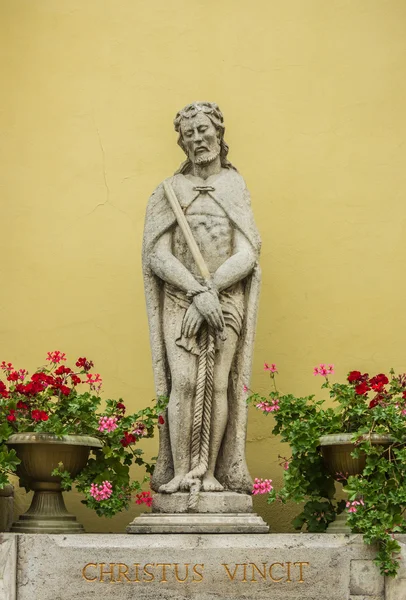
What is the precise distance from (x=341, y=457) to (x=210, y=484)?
24.3 inches

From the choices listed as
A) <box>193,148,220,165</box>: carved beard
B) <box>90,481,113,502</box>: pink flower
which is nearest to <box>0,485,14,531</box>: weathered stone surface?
<box>90,481,113,502</box>: pink flower

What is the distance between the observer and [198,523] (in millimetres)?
6352

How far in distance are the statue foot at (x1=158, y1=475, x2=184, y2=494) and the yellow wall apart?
1177 mm

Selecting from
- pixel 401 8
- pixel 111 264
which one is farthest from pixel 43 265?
pixel 401 8

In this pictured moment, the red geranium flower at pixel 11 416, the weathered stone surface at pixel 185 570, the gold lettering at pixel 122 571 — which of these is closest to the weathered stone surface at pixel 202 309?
the weathered stone surface at pixel 185 570

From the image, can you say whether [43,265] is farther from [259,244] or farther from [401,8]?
[401,8]

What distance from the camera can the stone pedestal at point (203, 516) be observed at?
635 cm

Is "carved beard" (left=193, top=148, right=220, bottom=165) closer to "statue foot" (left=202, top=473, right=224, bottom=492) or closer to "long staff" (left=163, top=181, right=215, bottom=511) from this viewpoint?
"long staff" (left=163, top=181, right=215, bottom=511)

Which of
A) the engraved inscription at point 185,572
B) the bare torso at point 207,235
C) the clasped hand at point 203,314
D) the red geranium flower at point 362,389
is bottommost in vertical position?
the engraved inscription at point 185,572

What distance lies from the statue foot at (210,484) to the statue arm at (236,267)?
880 millimetres

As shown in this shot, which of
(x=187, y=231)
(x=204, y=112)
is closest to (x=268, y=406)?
(x=187, y=231)

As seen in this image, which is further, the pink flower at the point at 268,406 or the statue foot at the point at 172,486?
the pink flower at the point at 268,406

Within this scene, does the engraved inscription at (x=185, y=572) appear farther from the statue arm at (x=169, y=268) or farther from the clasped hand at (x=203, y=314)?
the statue arm at (x=169, y=268)

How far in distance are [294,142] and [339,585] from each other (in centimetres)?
281
